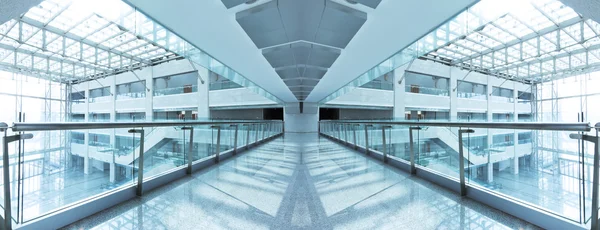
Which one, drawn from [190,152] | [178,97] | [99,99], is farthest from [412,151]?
[99,99]

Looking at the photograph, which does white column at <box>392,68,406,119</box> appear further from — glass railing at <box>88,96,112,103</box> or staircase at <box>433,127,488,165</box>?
glass railing at <box>88,96,112,103</box>

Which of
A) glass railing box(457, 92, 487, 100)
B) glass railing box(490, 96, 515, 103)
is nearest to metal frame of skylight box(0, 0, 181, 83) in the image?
glass railing box(457, 92, 487, 100)

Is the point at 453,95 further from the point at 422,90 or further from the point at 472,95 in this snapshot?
the point at 422,90

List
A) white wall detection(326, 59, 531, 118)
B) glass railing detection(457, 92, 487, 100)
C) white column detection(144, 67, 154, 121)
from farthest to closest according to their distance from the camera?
glass railing detection(457, 92, 487, 100)
white column detection(144, 67, 154, 121)
white wall detection(326, 59, 531, 118)

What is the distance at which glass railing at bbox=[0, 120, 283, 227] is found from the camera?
5.24ft

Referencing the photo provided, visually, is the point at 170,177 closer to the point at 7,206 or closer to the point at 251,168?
the point at 251,168

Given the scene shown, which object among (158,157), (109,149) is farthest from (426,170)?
(109,149)

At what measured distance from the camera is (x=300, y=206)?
7.22ft

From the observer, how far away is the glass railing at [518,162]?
1612mm

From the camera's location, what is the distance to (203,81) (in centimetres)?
2069

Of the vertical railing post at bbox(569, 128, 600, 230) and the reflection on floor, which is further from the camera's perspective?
the reflection on floor

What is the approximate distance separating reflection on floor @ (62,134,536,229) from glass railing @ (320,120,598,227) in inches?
9.0

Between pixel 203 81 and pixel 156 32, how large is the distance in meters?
18.6

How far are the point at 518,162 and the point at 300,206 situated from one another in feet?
6.47
